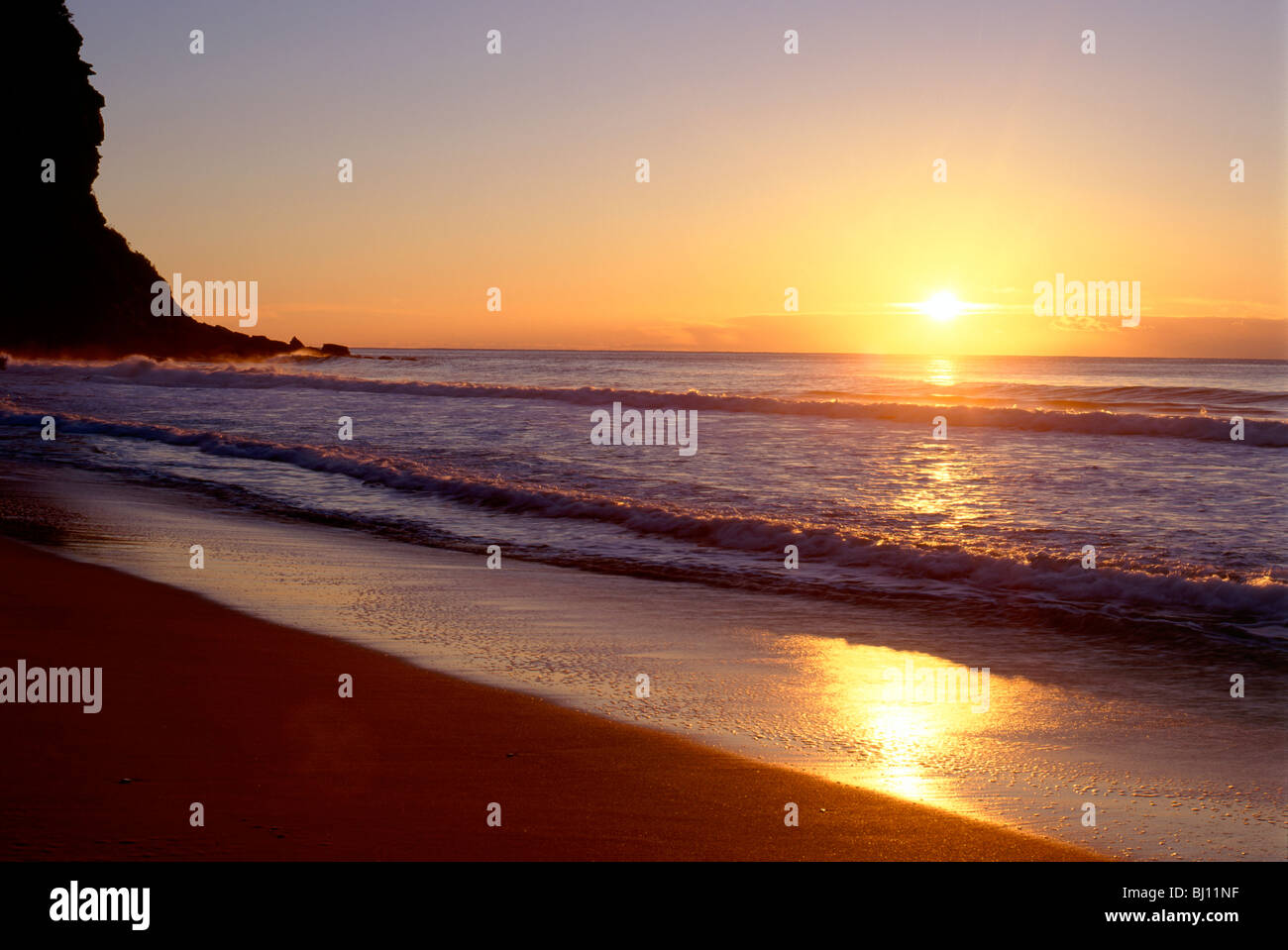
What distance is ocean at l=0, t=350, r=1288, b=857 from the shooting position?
5.06 m

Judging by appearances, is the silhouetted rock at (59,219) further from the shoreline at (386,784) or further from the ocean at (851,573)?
the shoreline at (386,784)

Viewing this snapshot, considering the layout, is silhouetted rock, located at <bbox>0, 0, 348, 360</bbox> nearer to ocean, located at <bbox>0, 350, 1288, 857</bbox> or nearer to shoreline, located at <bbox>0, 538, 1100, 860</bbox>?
ocean, located at <bbox>0, 350, 1288, 857</bbox>

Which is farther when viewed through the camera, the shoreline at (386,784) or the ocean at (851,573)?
the ocean at (851,573)

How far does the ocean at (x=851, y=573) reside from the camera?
506 centimetres

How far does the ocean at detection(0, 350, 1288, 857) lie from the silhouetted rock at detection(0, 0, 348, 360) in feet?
185

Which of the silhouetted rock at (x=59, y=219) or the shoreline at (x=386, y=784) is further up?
the silhouetted rock at (x=59, y=219)

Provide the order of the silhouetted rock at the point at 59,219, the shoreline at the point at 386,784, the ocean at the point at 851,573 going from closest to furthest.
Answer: the shoreline at the point at 386,784 → the ocean at the point at 851,573 → the silhouetted rock at the point at 59,219

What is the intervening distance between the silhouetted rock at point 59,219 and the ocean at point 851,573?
56.5 m

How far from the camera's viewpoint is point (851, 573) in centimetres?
951

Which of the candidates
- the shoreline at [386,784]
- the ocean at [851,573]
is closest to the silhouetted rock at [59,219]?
the ocean at [851,573]

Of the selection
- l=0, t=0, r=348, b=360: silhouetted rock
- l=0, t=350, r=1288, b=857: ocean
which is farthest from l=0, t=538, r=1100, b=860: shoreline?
l=0, t=0, r=348, b=360: silhouetted rock
